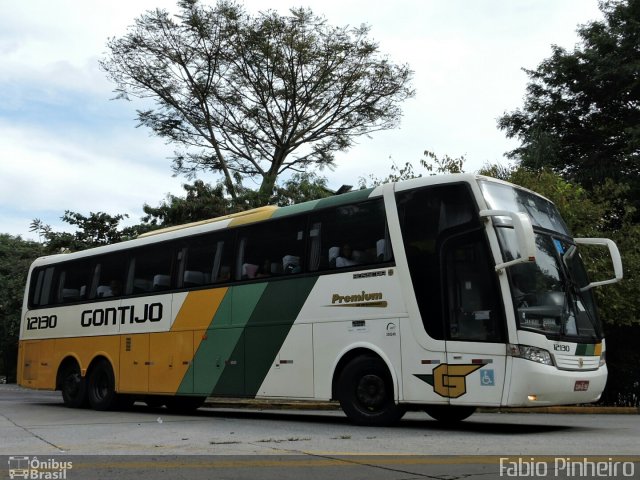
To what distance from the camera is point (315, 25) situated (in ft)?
96.1

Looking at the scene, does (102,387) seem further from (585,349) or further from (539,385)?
(585,349)

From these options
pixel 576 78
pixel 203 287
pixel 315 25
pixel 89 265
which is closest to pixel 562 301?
pixel 203 287

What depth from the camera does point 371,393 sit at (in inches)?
426

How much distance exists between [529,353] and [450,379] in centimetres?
108

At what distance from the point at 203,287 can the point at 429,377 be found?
516cm

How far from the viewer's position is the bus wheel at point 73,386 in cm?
1638

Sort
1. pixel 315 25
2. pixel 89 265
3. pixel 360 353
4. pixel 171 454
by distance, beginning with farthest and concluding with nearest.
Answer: pixel 315 25, pixel 89 265, pixel 360 353, pixel 171 454

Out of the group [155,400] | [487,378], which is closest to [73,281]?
[155,400]

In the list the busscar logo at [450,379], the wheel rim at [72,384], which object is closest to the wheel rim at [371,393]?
the busscar logo at [450,379]

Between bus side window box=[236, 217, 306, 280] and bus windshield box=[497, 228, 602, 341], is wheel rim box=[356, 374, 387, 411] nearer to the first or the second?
bus side window box=[236, 217, 306, 280]

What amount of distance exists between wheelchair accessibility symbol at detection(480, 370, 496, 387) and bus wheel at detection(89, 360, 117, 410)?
8.71m

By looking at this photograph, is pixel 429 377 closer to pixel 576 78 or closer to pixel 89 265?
pixel 89 265

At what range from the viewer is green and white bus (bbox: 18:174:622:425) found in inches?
381

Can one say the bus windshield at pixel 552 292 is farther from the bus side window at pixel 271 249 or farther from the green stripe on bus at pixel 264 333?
the bus side window at pixel 271 249
